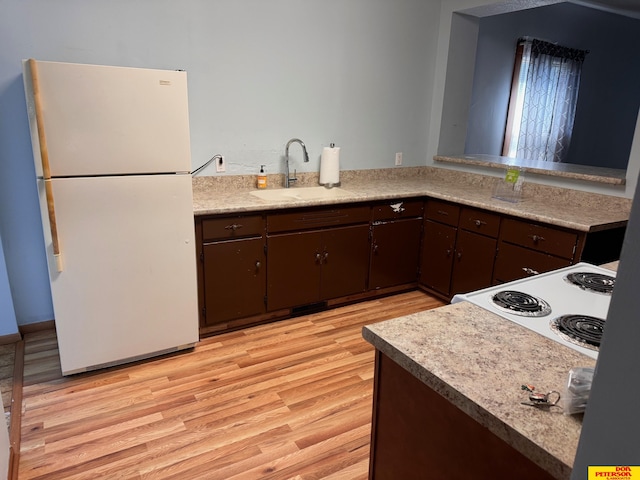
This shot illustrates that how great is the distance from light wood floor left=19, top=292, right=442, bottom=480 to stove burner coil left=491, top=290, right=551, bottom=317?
1.01m

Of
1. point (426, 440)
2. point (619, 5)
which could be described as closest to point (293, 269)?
point (426, 440)

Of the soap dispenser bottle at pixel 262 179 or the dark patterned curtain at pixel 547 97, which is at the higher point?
the dark patterned curtain at pixel 547 97

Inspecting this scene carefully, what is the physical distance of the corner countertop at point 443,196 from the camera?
2.73 meters

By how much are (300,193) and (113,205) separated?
4.76ft

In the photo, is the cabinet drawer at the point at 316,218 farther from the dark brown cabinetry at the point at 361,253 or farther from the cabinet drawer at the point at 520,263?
the cabinet drawer at the point at 520,263

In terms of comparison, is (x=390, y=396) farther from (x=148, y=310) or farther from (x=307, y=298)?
(x=307, y=298)

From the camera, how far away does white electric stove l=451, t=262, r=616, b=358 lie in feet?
3.91

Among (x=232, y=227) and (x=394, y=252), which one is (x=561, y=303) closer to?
(x=232, y=227)

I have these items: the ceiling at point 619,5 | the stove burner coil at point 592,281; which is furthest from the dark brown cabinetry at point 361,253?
the ceiling at point 619,5

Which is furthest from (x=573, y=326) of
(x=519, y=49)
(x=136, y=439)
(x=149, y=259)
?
(x=519, y=49)

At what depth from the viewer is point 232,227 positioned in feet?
9.16

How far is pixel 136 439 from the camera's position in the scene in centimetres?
202

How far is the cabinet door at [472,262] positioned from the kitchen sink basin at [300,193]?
0.94 m

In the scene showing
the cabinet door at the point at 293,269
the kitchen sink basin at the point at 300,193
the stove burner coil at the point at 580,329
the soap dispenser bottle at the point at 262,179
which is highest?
the soap dispenser bottle at the point at 262,179
